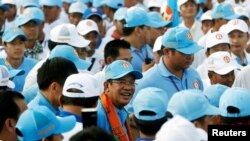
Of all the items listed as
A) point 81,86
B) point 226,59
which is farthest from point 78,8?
point 81,86

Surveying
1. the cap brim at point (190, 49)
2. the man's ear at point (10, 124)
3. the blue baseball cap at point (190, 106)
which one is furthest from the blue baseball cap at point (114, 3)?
the man's ear at point (10, 124)

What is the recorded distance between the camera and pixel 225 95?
7137mm

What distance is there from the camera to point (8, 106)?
21.1 feet

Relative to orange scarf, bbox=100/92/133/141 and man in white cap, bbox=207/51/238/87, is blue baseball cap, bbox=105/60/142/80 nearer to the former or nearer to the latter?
orange scarf, bbox=100/92/133/141

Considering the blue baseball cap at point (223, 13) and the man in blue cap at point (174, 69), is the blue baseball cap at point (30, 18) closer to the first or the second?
the blue baseball cap at point (223, 13)

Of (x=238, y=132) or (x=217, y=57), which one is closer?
(x=238, y=132)

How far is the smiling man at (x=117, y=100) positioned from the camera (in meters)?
7.25

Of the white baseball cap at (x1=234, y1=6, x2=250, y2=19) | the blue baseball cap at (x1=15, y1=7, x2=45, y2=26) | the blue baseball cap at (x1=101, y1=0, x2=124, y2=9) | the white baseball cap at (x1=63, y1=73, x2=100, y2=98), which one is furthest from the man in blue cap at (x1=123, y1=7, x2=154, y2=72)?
the blue baseball cap at (x1=101, y1=0, x2=124, y2=9)

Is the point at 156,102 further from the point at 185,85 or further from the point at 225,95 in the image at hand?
the point at 185,85

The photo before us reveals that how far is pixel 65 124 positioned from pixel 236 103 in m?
1.45

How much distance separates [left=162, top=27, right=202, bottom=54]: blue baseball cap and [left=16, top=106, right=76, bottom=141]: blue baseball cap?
288 cm

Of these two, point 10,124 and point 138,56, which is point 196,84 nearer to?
point 138,56

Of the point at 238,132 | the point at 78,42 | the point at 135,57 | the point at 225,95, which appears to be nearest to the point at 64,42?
the point at 78,42

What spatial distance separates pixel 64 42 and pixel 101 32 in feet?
13.8
